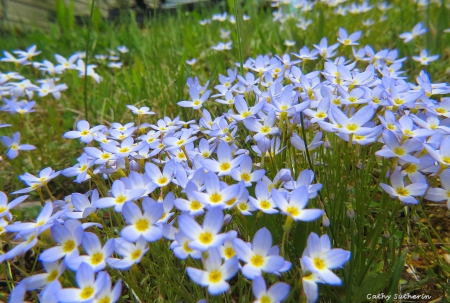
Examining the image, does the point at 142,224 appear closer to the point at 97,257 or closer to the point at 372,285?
the point at 97,257

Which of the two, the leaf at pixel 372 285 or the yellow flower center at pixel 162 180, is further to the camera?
the yellow flower center at pixel 162 180

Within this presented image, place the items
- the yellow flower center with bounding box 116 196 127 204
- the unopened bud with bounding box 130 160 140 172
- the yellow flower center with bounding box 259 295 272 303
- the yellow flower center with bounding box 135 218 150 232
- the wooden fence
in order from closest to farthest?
the yellow flower center with bounding box 259 295 272 303 < the yellow flower center with bounding box 135 218 150 232 < the yellow flower center with bounding box 116 196 127 204 < the unopened bud with bounding box 130 160 140 172 < the wooden fence

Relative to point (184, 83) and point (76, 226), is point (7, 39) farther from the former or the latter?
point (76, 226)

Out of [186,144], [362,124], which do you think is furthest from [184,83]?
[362,124]

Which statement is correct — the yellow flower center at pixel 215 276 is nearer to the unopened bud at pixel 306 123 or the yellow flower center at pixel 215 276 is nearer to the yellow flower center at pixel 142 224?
the yellow flower center at pixel 142 224

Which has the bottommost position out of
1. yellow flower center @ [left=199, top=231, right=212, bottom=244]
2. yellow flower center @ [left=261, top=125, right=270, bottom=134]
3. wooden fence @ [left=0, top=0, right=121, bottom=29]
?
yellow flower center @ [left=199, top=231, right=212, bottom=244]

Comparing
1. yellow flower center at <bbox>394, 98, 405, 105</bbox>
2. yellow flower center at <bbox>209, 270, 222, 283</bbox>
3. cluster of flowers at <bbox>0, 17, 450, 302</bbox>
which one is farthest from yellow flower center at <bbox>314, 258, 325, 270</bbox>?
yellow flower center at <bbox>394, 98, 405, 105</bbox>

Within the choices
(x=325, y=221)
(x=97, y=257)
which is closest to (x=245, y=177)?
(x=325, y=221)

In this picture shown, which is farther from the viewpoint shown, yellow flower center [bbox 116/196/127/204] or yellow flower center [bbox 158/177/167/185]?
yellow flower center [bbox 158/177/167/185]

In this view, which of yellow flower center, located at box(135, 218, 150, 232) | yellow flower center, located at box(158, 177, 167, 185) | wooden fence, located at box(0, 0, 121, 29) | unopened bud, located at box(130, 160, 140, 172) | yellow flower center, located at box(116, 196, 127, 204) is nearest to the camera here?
yellow flower center, located at box(135, 218, 150, 232)

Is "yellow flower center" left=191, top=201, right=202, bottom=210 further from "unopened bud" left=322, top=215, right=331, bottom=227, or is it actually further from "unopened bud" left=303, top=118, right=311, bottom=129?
"unopened bud" left=303, top=118, right=311, bottom=129

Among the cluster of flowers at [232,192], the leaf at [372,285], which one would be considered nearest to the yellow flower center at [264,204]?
the cluster of flowers at [232,192]

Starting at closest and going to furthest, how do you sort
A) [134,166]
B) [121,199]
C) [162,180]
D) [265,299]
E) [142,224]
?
[265,299]
[142,224]
[121,199]
[162,180]
[134,166]
